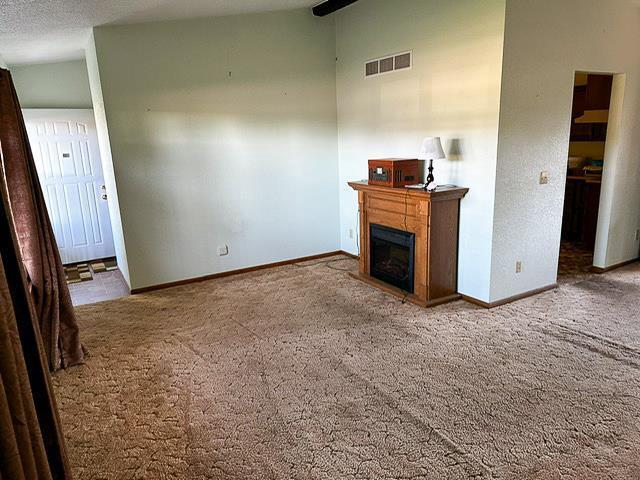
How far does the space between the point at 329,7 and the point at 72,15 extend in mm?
2652

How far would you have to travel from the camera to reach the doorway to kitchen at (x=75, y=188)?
568cm

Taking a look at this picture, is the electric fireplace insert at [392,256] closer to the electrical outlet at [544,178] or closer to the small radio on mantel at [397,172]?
the small radio on mantel at [397,172]

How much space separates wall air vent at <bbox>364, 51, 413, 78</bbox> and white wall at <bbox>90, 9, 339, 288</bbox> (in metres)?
0.74

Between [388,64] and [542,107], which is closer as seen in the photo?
[542,107]

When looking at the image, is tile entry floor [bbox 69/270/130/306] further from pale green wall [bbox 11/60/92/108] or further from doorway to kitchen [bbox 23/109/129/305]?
pale green wall [bbox 11/60/92/108]

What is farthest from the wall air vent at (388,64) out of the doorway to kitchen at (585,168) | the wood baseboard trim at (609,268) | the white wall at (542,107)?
the wood baseboard trim at (609,268)

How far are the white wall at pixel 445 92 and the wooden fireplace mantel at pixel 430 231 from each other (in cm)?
12

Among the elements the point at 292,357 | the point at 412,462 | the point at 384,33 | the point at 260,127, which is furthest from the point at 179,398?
the point at 384,33

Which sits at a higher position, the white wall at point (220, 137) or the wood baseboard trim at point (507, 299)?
the white wall at point (220, 137)

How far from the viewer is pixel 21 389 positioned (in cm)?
100

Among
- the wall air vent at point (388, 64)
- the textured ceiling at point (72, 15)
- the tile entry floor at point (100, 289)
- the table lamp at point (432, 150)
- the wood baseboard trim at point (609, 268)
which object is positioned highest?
the textured ceiling at point (72, 15)

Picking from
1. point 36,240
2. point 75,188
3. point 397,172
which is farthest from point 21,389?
point 75,188

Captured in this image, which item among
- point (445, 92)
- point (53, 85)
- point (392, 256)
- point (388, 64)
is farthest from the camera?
point (53, 85)

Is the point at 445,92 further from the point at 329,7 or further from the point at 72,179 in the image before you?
the point at 72,179
